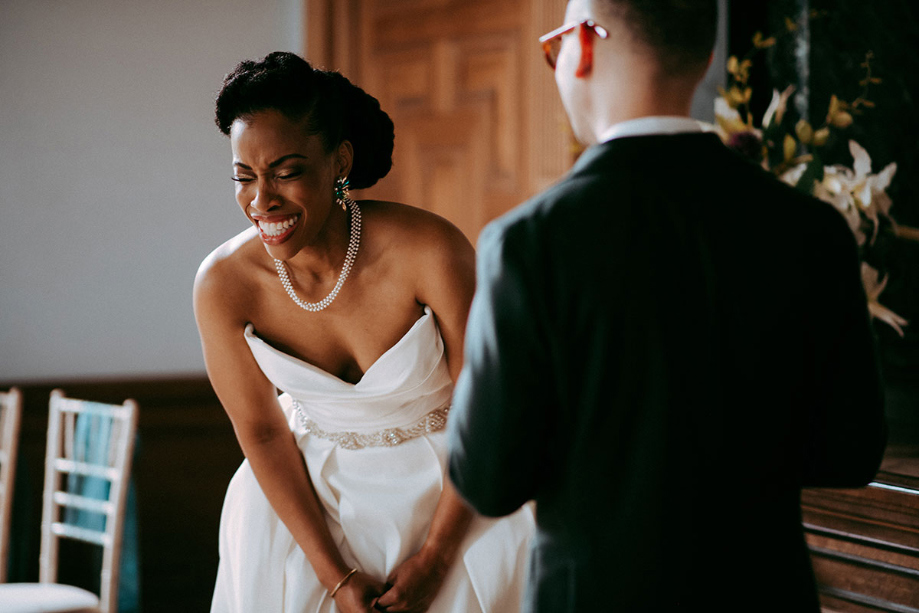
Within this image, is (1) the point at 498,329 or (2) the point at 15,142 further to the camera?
(2) the point at 15,142

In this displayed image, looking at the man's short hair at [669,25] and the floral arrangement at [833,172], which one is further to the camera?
the floral arrangement at [833,172]

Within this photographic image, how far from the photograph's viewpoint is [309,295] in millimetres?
1391

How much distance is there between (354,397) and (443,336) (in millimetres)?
182

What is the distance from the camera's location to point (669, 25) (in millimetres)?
795

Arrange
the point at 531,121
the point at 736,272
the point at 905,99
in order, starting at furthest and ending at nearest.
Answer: the point at 531,121 < the point at 905,99 < the point at 736,272

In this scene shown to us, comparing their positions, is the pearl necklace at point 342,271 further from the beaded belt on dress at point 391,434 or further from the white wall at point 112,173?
the white wall at point 112,173

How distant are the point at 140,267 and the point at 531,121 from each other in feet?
6.08

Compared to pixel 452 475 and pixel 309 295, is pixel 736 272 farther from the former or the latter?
pixel 309 295

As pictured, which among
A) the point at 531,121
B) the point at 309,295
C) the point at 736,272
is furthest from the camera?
the point at 531,121

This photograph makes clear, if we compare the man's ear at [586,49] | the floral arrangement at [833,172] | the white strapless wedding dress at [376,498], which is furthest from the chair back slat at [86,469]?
the man's ear at [586,49]

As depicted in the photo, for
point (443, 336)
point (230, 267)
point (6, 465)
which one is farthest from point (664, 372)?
point (6, 465)

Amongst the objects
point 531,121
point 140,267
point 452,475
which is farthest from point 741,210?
point 140,267

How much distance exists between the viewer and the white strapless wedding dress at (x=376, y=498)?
136 cm

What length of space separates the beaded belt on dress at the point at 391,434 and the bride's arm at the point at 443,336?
0.12 metres
